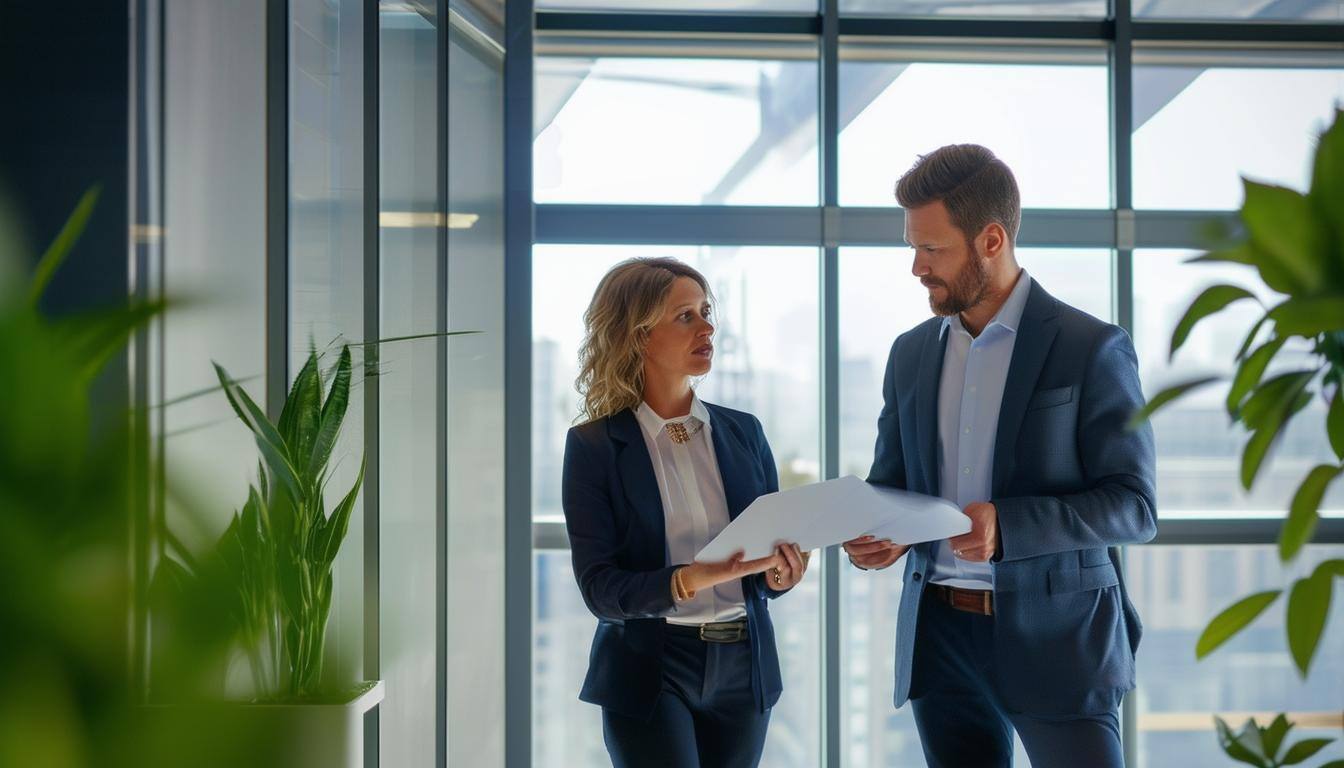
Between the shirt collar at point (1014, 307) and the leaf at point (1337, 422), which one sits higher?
the shirt collar at point (1014, 307)

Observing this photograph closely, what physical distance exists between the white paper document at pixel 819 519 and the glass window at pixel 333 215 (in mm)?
808

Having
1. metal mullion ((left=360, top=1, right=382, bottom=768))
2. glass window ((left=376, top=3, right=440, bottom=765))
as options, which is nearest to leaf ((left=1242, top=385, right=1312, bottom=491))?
metal mullion ((left=360, top=1, right=382, bottom=768))

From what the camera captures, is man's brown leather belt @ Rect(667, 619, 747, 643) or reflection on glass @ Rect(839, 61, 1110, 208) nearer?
man's brown leather belt @ Rect(667, 619, 747, 643)

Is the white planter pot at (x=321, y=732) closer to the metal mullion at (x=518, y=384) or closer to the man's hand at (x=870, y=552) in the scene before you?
the man's hand at (x=870, y=552)

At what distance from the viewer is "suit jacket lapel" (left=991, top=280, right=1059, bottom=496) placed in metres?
2.10

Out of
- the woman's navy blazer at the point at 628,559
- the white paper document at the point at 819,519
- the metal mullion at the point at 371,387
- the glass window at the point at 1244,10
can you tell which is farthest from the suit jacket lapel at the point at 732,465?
the glass window at the point at 1244,10

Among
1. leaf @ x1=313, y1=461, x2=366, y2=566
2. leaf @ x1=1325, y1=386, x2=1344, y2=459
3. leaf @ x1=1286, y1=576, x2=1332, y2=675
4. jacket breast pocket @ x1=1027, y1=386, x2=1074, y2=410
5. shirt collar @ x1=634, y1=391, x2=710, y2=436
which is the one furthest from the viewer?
shirt collar @ x1=634, y1=391, x2=710, y2=436

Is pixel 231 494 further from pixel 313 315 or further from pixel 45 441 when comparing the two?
pixel 45 441

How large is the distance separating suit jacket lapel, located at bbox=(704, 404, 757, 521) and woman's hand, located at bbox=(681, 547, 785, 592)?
0.24m

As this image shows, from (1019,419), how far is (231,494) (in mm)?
1566

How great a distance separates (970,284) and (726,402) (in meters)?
1.71

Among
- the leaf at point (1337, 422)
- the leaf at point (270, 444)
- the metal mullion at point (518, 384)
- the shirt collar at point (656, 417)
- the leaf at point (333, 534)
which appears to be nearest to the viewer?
the leaf at point (1337, 422)

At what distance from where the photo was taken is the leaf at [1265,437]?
0.82 metres

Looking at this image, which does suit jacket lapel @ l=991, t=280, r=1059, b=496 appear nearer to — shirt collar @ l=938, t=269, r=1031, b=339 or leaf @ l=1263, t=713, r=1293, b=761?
shirt collar @ l=938, t=269, r=1031, b=339
